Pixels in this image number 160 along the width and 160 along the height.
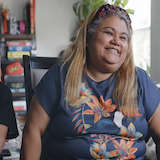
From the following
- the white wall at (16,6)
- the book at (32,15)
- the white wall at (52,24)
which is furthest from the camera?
the white wall at (52,24)

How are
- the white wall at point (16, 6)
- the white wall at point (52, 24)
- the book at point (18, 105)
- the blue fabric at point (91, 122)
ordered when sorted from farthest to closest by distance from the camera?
1. the white wall at point (52, 24)
2. the white wall at point (16, 6)
3. the book at point (18, 105)
4. the blue fabric at point (91, 122)

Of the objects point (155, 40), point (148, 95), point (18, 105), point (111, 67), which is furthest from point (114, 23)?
point (18, 105)

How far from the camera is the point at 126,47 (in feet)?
3.65

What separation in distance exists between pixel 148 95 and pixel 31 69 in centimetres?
63

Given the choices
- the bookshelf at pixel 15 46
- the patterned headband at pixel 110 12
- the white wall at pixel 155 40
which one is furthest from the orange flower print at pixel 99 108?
the bookshelf at pixel 15 46

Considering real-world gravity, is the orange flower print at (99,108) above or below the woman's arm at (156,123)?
above

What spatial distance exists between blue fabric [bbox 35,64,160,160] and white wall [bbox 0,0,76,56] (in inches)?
136

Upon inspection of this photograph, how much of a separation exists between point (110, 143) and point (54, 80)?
0.35 metres

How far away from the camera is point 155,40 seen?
7.84 ft

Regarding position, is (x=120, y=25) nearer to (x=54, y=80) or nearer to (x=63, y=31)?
(x=54, y=80)

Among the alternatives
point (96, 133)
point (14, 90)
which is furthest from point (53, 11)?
point (96, 133)

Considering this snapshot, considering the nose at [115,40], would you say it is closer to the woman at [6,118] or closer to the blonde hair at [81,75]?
the blonde hair at [81,75]

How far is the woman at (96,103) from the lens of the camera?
3.43 ft

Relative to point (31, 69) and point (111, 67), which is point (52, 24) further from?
point (111, 67)
